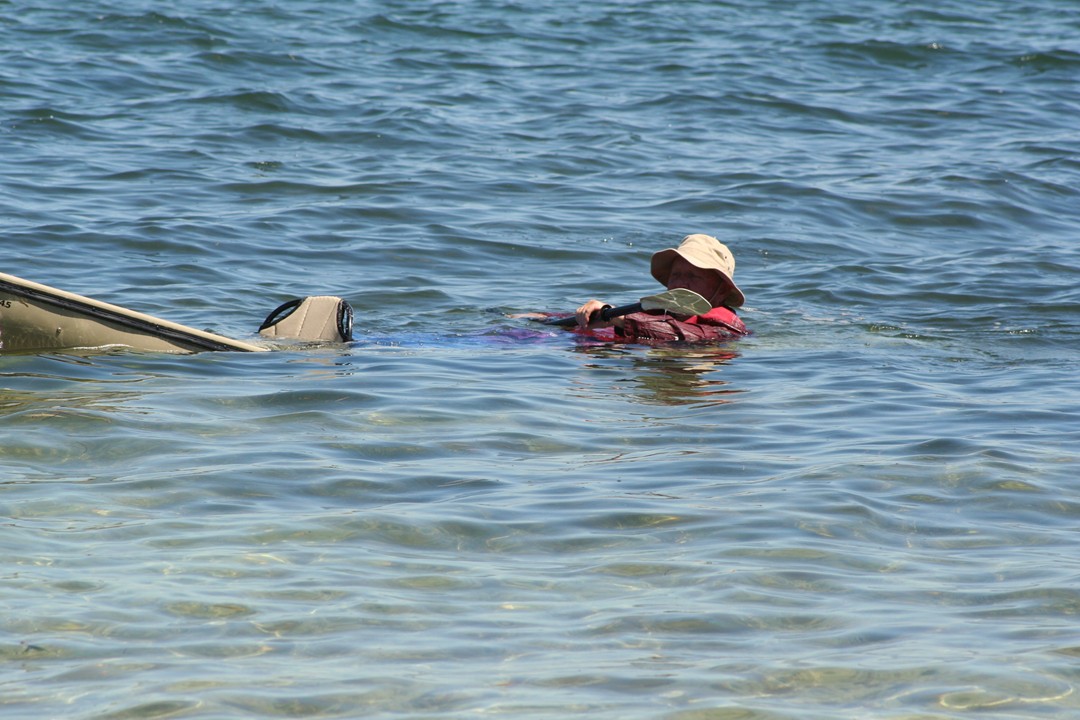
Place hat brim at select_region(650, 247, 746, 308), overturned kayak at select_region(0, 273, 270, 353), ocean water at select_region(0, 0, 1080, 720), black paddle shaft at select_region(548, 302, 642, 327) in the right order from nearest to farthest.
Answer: ocean water at select_region(0, 0, 1080, 720) < overturned kayak at select_region(0, 273, 270, 353) < black paddle shaft at select_region(548, 302, 642, 327) < hat brim at select_region(650, 247, 746, 308)

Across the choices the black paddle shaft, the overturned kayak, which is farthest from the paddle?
the overturned kayak

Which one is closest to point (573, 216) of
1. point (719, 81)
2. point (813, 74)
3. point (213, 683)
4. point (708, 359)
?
point (708, 359)

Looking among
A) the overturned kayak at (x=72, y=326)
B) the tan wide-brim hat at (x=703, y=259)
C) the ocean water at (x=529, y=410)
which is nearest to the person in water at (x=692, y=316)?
the tan wide-brim hat at (x=703, y=259)

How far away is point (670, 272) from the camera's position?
8336 mm

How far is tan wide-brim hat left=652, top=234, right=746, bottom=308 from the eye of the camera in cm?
802

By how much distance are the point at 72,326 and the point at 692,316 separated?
3448 millimetres

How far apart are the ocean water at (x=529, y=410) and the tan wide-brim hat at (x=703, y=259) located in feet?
1.16

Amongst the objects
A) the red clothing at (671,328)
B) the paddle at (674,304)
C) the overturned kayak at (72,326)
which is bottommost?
the red clothing at (671,328)

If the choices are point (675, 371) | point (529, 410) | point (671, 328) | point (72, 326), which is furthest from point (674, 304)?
Answer: point (72, 326)

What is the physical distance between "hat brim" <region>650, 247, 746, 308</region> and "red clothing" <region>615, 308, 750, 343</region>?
164 millimetres

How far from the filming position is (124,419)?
5.90 metres

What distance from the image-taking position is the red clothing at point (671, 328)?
805 cm

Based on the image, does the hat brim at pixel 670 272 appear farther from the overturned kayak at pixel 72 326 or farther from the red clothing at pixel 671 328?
the overturned kayak at pixel 72 326

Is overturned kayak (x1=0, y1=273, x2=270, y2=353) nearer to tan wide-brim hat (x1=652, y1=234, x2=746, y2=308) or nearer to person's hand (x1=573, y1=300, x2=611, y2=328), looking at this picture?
person's hand (x1=573, y1=300, x2=611, y2=328)
